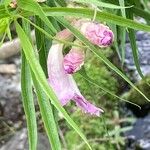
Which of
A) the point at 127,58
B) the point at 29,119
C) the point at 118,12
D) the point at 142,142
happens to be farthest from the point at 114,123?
the point at 29,119

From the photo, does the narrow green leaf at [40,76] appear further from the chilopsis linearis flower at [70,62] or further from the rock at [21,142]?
the rock at [21,142]

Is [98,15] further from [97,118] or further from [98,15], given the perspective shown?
[97,118]

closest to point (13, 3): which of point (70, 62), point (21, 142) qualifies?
point (70, 62)

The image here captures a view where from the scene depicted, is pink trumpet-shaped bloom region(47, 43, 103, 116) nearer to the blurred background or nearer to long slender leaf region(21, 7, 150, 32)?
long slender leaf region(21, 7, 150, 32)

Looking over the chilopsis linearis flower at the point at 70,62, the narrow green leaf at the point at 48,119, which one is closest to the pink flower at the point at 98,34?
the chilopsis linearis flower at the point at 70,62

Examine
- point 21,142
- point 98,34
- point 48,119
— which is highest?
point 98,34

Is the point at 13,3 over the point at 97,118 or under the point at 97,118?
over
